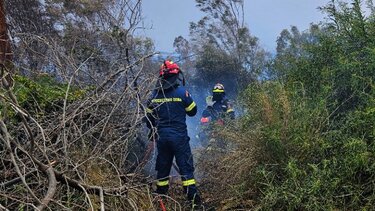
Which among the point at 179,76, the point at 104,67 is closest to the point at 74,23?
the point at 104,67

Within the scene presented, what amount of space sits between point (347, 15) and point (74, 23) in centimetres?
1274

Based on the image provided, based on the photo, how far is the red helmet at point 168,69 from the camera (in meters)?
5.90

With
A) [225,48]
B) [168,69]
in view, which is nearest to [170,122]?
[168,69]

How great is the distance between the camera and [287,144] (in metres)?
5.22

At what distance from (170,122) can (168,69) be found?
2.19 ft

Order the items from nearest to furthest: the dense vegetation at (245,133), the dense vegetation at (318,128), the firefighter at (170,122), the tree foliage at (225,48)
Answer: the dense vegetation at (245,133)
the dense vegetation at (318,128)
the firefighter at (170,122)
the tree foliage at (225,48)

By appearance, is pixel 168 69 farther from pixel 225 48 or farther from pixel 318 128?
pixel 225 48

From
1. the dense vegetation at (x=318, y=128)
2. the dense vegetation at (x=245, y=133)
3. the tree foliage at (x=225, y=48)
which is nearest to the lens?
the dense vegetation at (x=245, y=133)

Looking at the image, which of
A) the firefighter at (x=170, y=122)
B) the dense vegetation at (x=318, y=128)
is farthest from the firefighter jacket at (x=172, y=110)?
the dense vegetation at (x=318, y=128)

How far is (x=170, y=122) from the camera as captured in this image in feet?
19.3

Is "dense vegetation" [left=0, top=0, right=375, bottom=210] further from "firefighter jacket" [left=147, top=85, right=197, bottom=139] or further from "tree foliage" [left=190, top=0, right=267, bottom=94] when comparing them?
"tree foliage" [left=190, top=0, right=267, bottom=94]

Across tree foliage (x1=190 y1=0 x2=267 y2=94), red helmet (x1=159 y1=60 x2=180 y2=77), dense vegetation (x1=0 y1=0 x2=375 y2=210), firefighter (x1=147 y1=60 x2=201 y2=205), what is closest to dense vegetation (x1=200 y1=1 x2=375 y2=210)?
dense vegetation (x1=0 y1=0 x2=375 y2=210)

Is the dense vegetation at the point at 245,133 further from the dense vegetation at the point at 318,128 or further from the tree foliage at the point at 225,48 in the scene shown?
the tree foliage at the point at 225,48

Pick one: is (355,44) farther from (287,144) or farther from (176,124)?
(176,124)
